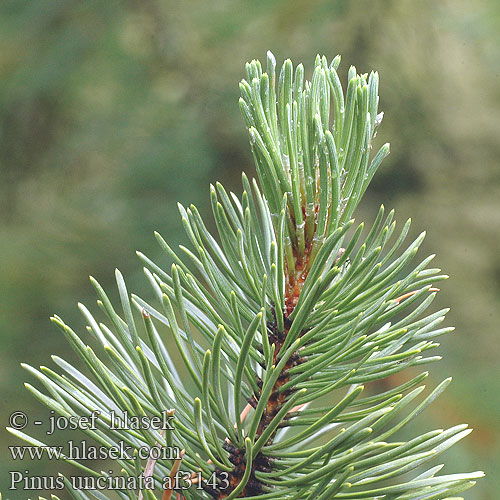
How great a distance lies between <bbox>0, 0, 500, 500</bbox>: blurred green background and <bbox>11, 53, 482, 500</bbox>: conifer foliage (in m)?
0.49

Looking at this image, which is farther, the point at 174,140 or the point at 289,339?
the point at 174,140

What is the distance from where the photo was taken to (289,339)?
0.96 ft

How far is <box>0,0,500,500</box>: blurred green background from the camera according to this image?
835 millimetres

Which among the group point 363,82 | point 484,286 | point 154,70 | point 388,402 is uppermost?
point 154,70

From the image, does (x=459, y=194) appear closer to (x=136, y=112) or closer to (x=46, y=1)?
(x=136, y=112)

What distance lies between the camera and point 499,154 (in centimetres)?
112

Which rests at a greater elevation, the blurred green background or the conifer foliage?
the blurred green background

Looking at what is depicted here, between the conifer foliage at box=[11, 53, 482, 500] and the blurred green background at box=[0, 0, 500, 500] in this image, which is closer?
the conifer foliage at box=[11, 53, 482, 500]

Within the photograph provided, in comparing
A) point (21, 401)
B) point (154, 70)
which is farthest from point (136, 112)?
point (21, 401)

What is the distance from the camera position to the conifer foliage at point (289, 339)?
0.89 feet

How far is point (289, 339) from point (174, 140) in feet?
2.28

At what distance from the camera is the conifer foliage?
271 millimetres

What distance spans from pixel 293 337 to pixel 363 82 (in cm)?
12

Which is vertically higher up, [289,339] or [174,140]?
[174,140]
